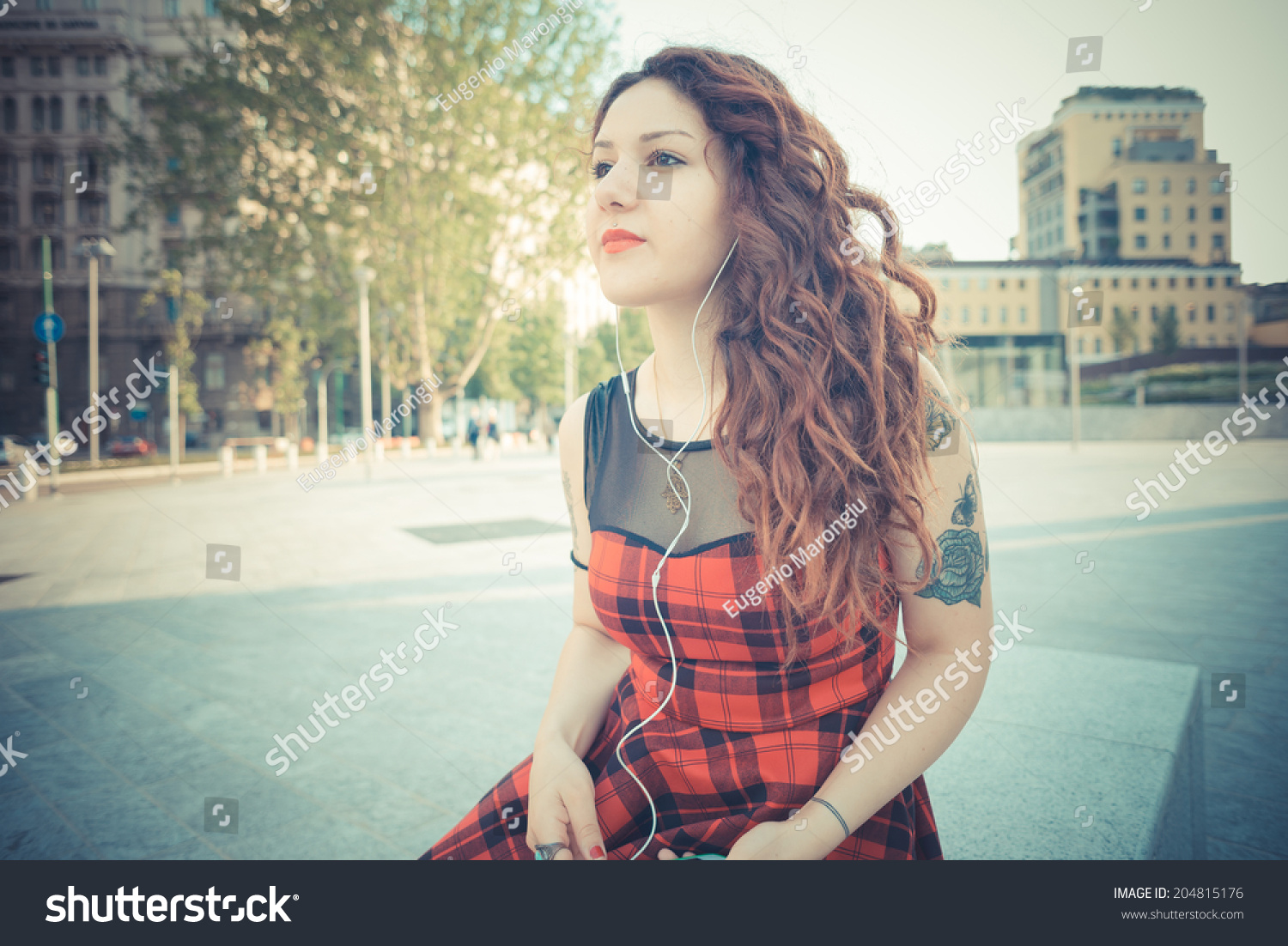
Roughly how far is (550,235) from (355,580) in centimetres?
344

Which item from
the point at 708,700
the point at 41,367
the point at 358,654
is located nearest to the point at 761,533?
the point at 708,700

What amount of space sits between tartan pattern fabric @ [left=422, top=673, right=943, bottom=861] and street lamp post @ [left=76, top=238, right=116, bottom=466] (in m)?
2.65

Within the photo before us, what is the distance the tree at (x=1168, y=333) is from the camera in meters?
2.60

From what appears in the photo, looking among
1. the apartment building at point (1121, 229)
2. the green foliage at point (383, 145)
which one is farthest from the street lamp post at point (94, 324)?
the green foliage at point (383, 145)

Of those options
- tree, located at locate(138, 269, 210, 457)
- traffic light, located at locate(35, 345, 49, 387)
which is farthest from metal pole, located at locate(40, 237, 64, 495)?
tree, located at locate(138, 269, 210, 457)

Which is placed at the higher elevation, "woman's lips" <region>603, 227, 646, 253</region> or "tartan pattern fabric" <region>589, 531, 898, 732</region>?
"woman's lips" <region>603, 227, 646, 253</region>

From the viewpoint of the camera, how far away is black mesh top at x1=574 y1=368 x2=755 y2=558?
1049 mm

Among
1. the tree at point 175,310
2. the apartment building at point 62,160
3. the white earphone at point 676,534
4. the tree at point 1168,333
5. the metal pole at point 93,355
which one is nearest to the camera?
the white earphone at point 676,534

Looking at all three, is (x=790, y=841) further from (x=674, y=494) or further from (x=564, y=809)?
(x=674, y=494)

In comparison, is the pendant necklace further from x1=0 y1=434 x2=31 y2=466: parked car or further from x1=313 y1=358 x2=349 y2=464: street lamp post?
x1=313 y1=358 x2=349 y2=464: street lamp post

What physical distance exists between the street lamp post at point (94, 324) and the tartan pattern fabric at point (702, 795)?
2652 millimetres

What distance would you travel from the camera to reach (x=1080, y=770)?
1811 millimetres

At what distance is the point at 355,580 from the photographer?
5.78m

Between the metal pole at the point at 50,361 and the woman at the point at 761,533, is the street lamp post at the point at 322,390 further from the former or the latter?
the woman at the point at 761,533
